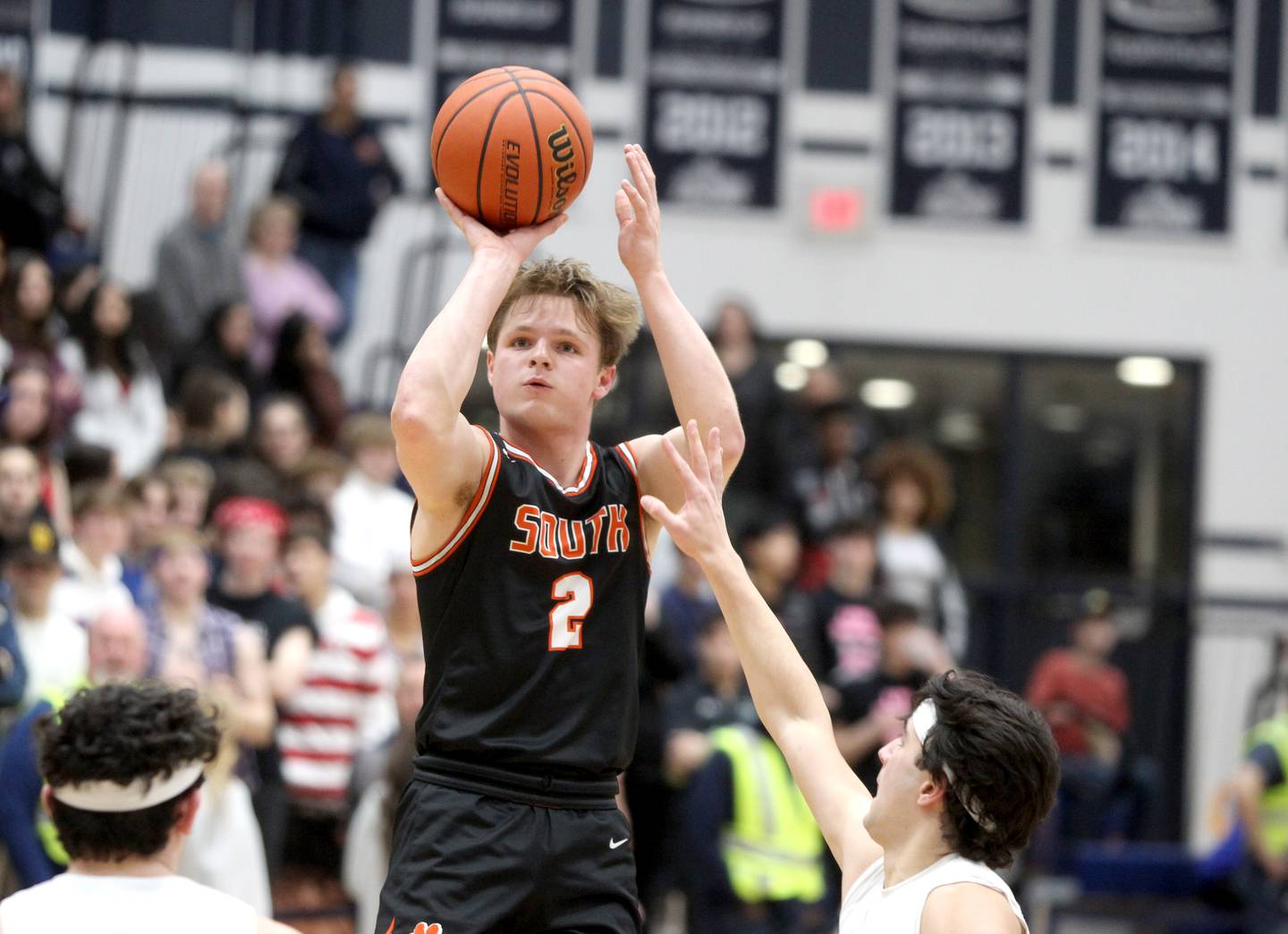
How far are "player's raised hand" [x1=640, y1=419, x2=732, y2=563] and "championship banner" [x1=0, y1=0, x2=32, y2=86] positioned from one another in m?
10.2

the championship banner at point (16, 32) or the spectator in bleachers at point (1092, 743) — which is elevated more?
the championship banner at point (16, 32)

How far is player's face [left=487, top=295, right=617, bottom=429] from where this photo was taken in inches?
158

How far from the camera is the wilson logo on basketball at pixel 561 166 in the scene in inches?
157

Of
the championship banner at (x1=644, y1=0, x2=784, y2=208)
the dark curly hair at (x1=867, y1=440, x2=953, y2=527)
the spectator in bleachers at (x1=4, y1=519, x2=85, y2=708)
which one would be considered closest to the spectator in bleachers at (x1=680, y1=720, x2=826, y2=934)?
the spectator in bleachers at (x1=4, y1=519, x2=85, y2=708)

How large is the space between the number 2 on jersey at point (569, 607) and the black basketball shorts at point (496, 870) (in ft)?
1.11

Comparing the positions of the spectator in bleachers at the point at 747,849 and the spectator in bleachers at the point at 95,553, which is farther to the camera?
the spectator in bleachers at the point at 747,849

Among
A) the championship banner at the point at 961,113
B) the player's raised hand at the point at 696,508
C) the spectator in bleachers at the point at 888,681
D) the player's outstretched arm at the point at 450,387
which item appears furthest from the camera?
the championship banner at the point at 961,113

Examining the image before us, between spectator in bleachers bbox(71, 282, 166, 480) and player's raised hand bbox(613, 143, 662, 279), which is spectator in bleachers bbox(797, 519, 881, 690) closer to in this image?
spectator in bleachers bbox(71, 282, 166, 480)

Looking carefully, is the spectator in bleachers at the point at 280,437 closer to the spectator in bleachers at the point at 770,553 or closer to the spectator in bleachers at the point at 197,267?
the spectator in bleachers at the point at 197,267

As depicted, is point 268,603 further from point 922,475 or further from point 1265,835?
point 1265,835

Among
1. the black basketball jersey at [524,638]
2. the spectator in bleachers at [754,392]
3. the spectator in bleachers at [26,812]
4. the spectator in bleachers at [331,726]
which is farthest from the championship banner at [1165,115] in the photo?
the black basketball jersey at [524,638]

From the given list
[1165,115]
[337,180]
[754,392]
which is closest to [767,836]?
[754,392]

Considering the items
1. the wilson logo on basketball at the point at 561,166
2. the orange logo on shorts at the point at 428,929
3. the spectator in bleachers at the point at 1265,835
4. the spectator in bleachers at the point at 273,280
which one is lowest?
the spectator in bleachers at the point at 1265,835

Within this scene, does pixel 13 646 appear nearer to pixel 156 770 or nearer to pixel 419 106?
pixel 156 770
